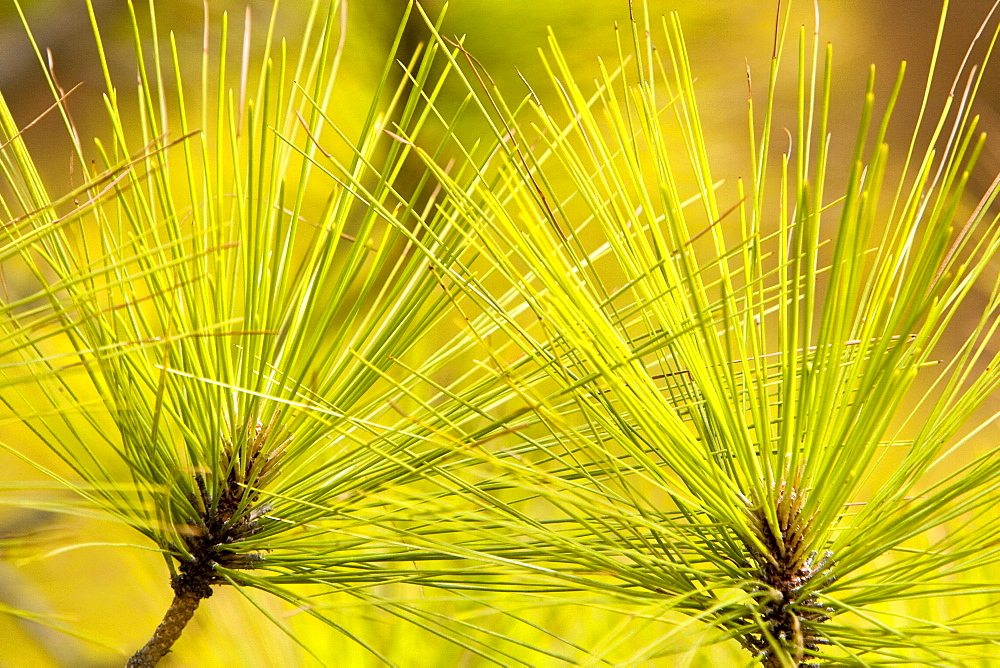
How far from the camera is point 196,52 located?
97 centimetres

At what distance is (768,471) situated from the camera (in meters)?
0.26

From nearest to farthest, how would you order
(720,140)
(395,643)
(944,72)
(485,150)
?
(395,643) < (485,150) < (720,140) < (944,72)

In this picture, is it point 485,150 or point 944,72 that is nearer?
point 485,150

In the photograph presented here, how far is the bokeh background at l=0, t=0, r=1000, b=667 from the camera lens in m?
0.47

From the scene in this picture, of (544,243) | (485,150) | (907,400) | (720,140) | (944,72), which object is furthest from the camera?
(944,72)

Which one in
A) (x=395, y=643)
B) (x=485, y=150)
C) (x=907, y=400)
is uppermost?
(x=907, y=400)

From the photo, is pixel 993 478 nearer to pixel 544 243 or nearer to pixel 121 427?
pixel 544 243

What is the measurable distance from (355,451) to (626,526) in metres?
0.09

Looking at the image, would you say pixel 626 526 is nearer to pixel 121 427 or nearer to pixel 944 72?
pixel 121 427

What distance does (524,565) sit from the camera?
0.25 m

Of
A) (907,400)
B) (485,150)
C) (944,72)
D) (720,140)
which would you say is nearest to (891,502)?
(485,150)

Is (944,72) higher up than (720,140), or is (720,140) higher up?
(944,72)

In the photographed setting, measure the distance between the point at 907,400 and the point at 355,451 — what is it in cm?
106

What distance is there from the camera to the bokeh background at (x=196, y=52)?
47 centimetres
